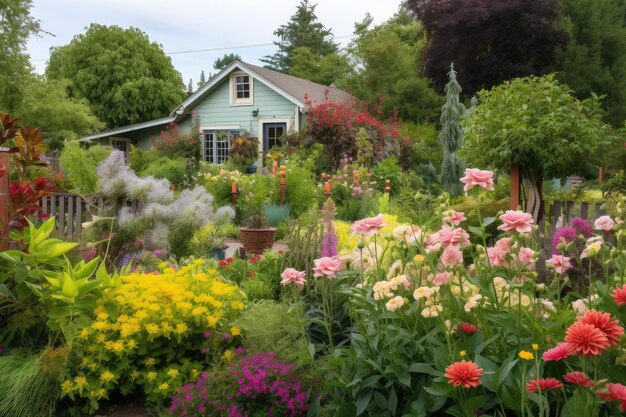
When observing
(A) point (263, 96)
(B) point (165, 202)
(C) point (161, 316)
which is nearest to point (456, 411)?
(C) point (161, 316)

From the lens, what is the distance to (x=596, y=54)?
23.0 meters

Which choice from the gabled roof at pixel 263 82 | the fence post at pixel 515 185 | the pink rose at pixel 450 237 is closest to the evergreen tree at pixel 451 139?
the gabled roof at pixel 263 82

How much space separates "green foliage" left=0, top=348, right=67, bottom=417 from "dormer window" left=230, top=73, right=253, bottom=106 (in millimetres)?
17555

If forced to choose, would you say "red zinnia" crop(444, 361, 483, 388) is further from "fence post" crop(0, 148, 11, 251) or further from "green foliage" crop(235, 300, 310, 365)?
"fence post" crop(0, 148, 11, 251)

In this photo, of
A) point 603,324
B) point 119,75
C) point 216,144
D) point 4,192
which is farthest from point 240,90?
point 603,324

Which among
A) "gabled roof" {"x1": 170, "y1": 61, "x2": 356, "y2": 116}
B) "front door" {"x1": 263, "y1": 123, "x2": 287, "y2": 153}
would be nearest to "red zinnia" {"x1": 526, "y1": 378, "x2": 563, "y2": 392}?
"gabled roof" {"x1": 170, "y1": 61, "x2": 356, "y2": 116}

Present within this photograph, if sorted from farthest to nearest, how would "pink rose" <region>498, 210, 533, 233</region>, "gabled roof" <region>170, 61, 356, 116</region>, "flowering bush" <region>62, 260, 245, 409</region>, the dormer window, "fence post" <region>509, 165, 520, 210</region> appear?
the dormer window → "gabled roof" <region>170, 61, 356, 116</region> → "fence post" <region>509, 165, 520, 210</region> → "flowering bush" <region>62, 260, 245, 409</region> → "pink rose" <region>498, 210, 533, 233</region>

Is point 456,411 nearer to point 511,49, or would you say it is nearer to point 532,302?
point 532,302

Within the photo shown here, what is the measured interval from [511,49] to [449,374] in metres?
23.2

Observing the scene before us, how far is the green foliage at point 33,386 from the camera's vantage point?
287 cm

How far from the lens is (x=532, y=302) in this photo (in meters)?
2.23

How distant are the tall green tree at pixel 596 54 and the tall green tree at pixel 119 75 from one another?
66.4 ft

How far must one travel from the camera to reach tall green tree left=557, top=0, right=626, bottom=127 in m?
22.5

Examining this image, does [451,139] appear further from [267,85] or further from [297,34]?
[297,34]
